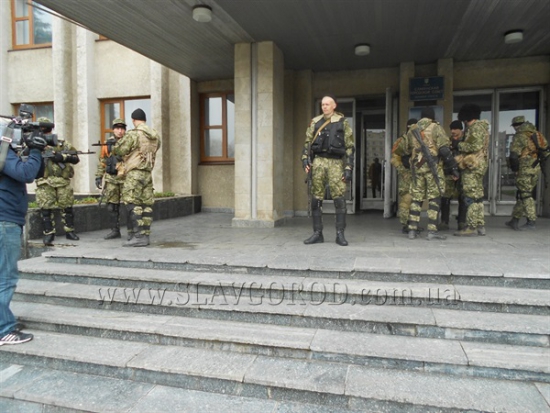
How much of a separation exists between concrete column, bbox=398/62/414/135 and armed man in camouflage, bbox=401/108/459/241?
127 inches

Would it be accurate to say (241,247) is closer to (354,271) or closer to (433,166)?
(354,271)

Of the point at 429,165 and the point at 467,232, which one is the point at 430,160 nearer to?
the point at 429,165

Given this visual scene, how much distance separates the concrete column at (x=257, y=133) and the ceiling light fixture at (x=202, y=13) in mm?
1457

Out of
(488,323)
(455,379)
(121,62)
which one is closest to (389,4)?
(488,323)

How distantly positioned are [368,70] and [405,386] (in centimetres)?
815

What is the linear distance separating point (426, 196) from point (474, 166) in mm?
932

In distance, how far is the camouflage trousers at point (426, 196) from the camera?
5703 mm

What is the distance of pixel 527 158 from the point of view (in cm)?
672

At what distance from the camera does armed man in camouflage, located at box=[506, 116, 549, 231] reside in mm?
6683

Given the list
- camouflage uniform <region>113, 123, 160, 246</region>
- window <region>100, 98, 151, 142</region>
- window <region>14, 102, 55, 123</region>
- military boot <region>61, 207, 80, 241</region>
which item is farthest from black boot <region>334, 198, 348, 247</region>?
window <region>14, 102, 55, 123</region>

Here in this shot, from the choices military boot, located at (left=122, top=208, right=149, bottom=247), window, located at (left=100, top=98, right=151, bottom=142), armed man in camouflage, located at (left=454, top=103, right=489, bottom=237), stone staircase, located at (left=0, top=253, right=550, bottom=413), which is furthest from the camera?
window, located at (left=100, top=98, right=151, bottom=142)

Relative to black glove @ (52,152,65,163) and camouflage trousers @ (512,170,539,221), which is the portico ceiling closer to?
black glove @ (52,152,65,163)

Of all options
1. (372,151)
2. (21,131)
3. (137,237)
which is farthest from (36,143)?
(372,151)

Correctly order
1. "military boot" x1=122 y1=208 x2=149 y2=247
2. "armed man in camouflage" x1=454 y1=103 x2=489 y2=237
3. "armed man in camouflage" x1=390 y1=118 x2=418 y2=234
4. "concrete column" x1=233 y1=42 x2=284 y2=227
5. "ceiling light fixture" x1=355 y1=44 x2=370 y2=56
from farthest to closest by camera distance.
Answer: "ceiling light fixture" x1=355 y1=44 x2=370 y2=56 → "concrete column" x1=233 y1=42 x2=284 y2=227 → "armed man in camouflage" x1=390 y1=118 x2=418 y2=234 → "armed man in camouflage" x1=454 y1=103 x2=489 y2=237 → "military boot" x1=122 y1=208 x2=149 y2=247
